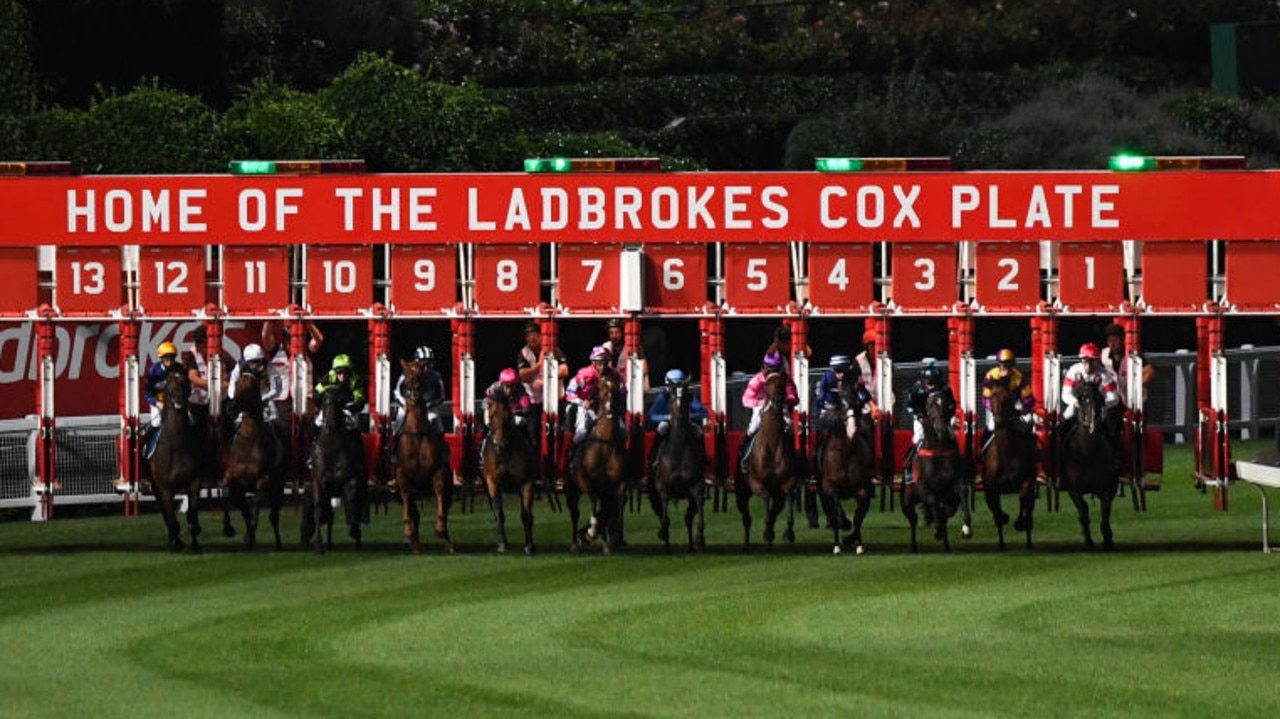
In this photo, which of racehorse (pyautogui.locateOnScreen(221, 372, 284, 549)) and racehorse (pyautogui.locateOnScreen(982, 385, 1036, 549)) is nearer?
racehorse (pyautogui.locateOnScreen(982, 385, 1036, 549))

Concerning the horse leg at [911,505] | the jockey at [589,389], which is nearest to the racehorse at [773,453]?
the horse leg at [911,505]

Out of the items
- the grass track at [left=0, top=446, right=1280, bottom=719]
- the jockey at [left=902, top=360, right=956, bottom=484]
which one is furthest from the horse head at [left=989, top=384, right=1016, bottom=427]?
the grass track at [left=0, top=446, right=1280, bottom=719]

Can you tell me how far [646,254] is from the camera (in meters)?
27.6

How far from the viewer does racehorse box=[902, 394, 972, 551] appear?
26.8 meters

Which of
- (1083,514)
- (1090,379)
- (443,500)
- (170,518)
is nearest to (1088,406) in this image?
(1090,379)

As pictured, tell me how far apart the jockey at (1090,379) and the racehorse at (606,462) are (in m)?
3.58

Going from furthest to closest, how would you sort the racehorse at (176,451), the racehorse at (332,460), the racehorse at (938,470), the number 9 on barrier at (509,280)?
the number 9 on barrier at (509,280), the racehorse at (176,451), the racehorse at (332,460), the racehorse at (938,470)

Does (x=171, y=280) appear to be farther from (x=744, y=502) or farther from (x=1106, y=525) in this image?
(x=1106, y=525)

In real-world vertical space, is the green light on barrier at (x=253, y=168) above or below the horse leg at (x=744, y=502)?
above

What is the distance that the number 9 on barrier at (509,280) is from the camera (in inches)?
1090

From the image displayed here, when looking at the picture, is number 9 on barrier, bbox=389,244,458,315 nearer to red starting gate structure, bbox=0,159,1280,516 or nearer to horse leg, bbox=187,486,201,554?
red starting gate structure, bbox=0,159,1280,516

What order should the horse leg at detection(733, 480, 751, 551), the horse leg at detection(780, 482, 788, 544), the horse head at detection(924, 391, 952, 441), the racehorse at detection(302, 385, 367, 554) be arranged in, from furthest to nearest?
the horse leg at detection(733, 480, 751, 551), the horse leg at detection(780, 482, 788, 544), the racehorse at detection(302, 385, 367, 554), the horse head at detection(924, 391, 952, 441)

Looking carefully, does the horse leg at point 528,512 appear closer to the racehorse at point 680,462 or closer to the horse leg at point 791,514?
the racehorse at point 680,462

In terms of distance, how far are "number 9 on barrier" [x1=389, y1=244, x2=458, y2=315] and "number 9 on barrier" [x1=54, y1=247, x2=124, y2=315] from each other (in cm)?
233
